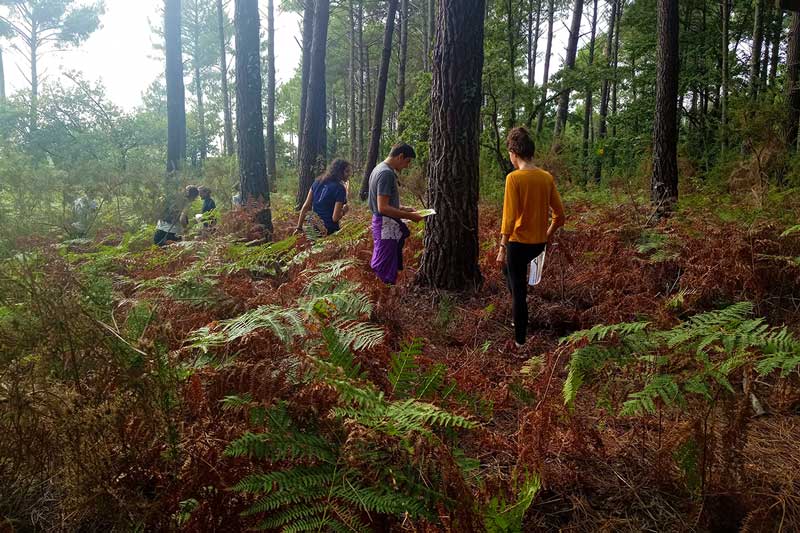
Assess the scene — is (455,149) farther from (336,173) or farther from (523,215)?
(336,173)

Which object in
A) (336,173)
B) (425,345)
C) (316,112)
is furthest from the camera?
(316,112)

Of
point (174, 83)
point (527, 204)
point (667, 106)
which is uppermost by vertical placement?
point (174, 83)

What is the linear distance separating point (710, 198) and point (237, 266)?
7524 millimetres

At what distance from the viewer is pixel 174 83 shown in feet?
45.9

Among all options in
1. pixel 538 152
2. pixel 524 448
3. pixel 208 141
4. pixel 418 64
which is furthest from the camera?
pixel 208 141

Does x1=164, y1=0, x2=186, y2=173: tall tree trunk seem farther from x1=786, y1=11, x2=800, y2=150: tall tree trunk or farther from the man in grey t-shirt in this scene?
x1=786, y1=11, x2=800, y2=150: tall tree trunk

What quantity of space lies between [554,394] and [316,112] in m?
10.7

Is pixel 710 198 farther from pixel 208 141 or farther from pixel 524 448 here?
pixel 208 141

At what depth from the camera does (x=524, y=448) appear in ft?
6.52

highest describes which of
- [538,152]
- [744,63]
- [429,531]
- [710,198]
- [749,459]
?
[744,63]

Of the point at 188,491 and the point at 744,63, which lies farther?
the point at 744,63

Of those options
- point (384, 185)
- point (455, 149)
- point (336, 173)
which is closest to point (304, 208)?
point (336, 173)

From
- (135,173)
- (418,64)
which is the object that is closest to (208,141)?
(418,64)

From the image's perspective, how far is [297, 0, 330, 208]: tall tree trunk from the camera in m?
11.5
